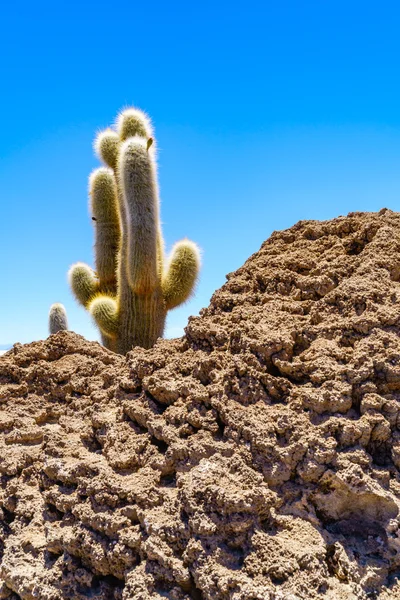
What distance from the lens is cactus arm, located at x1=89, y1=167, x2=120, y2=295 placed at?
322 inches

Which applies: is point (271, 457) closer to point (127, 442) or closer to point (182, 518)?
point (182, 518)

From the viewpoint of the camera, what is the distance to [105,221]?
8.26m

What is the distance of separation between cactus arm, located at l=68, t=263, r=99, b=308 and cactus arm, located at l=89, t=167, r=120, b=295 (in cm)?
14

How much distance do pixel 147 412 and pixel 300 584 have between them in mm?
899

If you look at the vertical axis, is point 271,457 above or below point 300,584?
above

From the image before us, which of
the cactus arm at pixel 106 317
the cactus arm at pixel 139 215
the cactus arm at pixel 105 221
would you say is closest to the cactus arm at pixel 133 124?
the cactus arm at pixel 105 221

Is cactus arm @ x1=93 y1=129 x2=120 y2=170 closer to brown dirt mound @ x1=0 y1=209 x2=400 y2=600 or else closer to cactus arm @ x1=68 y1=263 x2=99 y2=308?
cactus arm @ x1=68 y1=263 x2=99 y2=308

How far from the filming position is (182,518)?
70.1 inches

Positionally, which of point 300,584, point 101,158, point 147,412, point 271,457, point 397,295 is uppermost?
point 101,158

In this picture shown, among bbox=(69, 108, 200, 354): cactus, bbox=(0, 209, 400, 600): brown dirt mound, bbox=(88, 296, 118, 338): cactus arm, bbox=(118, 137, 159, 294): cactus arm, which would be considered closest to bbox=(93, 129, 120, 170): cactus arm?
bbox=(69, 108, 200, 354): cactus

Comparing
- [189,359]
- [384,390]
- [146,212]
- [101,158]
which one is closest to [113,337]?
[146,212]

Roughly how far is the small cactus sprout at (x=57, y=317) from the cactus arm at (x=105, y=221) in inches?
71.0

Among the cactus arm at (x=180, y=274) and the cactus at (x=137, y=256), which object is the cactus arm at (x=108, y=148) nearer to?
the cactus at (x=137, y=256)

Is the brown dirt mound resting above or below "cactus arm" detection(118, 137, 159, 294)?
below
